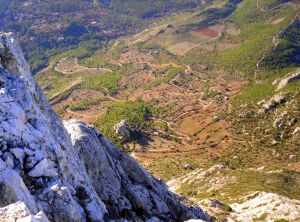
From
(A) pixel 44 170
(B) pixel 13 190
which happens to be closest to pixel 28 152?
(A) pixel 44 170

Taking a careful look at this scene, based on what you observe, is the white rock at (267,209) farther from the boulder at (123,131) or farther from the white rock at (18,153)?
the boulder at (123,131)

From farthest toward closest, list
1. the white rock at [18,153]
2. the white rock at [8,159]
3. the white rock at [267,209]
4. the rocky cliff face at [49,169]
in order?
the white rock at [267,209] < the white rock at [18,153] < the white rock at [8,159] < the rocky cliff face at [49,169]

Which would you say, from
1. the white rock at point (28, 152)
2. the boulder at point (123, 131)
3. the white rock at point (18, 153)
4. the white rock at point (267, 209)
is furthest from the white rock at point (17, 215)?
the boulder at point (123, 131)

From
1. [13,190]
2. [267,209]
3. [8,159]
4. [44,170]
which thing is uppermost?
[8,159]

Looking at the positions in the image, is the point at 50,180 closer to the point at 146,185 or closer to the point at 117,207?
the point at 117,207

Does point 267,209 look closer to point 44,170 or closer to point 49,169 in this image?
point 49,169

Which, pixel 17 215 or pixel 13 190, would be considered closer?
pixel 17 215

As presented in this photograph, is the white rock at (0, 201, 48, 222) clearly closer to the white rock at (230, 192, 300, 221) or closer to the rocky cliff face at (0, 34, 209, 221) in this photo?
the rocky cliff face at (0, 34, 209, 221)

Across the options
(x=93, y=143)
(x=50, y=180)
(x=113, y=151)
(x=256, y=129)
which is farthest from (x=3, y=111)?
(x=256, y=129)
